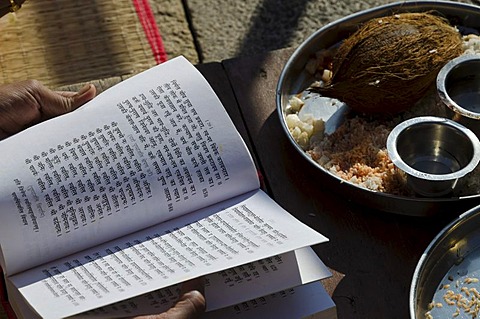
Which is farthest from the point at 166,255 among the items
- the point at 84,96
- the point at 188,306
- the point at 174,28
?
the point at 174,28

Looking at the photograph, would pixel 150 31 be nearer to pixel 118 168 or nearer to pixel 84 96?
pixel 84 96

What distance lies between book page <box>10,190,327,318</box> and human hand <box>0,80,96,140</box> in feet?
0.84

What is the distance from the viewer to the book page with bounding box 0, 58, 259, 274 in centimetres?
94

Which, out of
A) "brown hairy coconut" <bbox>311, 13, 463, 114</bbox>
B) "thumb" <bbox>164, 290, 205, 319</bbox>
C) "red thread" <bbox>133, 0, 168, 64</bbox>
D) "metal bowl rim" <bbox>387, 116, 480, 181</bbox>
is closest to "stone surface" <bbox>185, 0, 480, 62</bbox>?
"red thread" <bbox>133, 0, 168, 64</bbox>

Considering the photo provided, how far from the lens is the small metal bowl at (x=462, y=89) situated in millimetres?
1099

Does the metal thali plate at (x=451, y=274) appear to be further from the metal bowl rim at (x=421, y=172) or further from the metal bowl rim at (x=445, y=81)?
the metal bowl rim at (x=445, y=81)

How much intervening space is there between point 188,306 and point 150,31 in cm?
114

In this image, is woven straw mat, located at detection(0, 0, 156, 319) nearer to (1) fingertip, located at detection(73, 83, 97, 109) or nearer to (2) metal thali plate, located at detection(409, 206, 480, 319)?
(1) fingertip, located at detection(73, 83, 97, 109)

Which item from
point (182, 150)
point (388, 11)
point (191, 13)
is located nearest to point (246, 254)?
point (182, 150)

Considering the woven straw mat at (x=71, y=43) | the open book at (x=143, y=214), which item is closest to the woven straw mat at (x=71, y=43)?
the woven straw mat at (x=71, y=43)

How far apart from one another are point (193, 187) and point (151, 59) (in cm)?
89

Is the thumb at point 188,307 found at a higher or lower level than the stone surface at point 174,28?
higher

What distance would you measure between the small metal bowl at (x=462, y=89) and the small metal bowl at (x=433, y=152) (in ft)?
0.12

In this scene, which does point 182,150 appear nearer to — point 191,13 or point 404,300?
point 404,300
